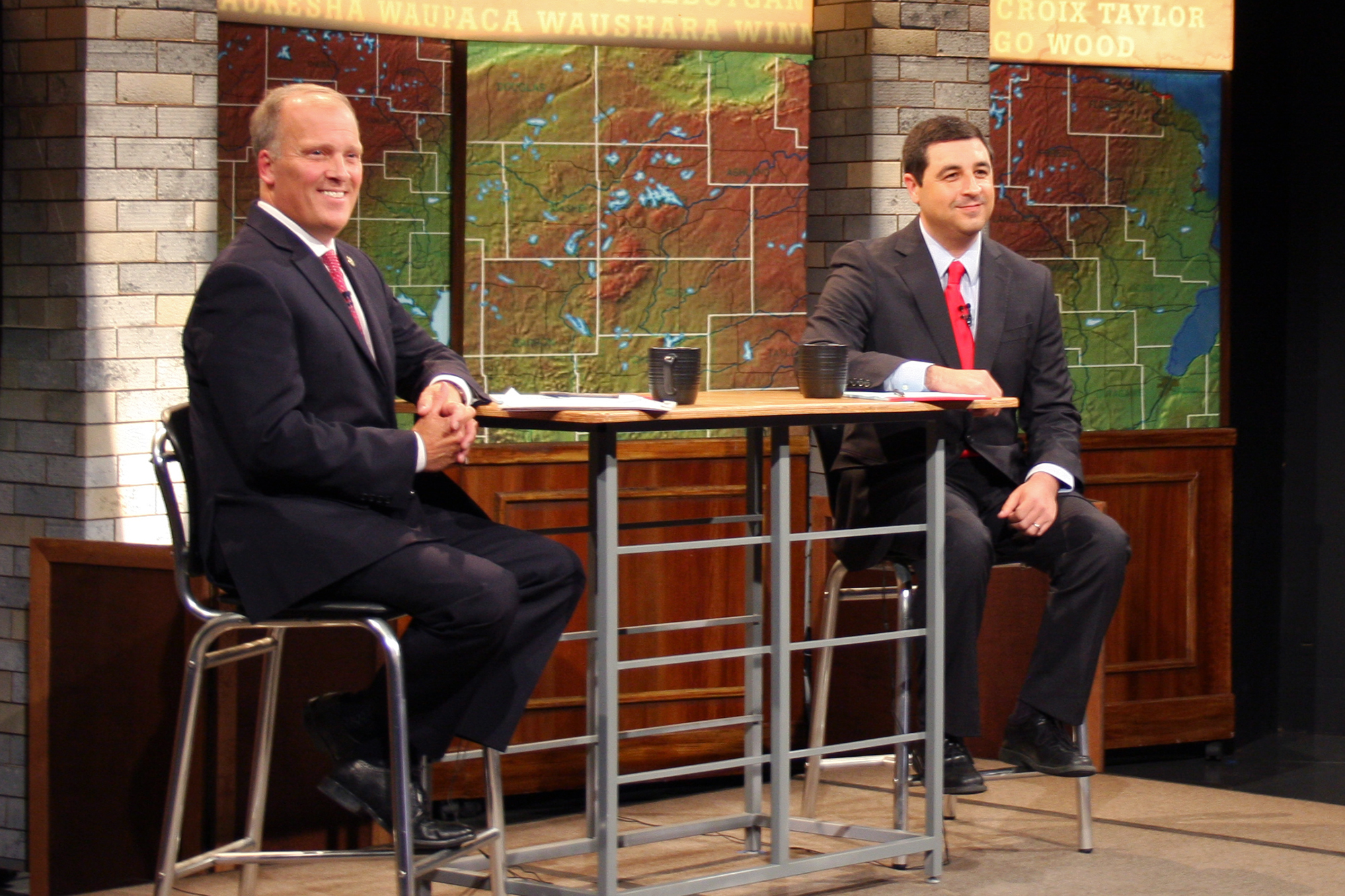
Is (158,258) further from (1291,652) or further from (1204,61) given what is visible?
(1291,652)

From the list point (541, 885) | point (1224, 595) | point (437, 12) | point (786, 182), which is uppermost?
point (437, 12)

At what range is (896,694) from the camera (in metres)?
3.71

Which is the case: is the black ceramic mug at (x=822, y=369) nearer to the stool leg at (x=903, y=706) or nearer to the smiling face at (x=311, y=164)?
the stool leg at (x=903, y=706)

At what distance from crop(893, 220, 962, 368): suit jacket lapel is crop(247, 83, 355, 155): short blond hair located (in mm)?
1483

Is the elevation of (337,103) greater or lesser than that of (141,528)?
greater

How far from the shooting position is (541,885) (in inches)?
130

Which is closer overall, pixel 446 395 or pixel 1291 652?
pixel 446 395

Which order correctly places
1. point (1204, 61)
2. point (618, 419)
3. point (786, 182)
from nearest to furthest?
1. point (618, 419)
2. point (786, 182)
3. point (1204, 61)

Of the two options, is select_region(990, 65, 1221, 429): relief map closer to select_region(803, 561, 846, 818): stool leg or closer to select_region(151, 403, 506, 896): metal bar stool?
select_region(803, 561, 846, 818): stool leg

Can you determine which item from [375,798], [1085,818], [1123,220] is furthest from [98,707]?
[1123,220]

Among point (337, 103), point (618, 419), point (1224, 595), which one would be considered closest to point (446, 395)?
point (618, 419)

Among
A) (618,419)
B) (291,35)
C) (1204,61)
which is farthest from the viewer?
(1204,61)

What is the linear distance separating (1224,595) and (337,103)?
129 inches

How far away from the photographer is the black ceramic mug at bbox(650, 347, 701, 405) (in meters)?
3.22
